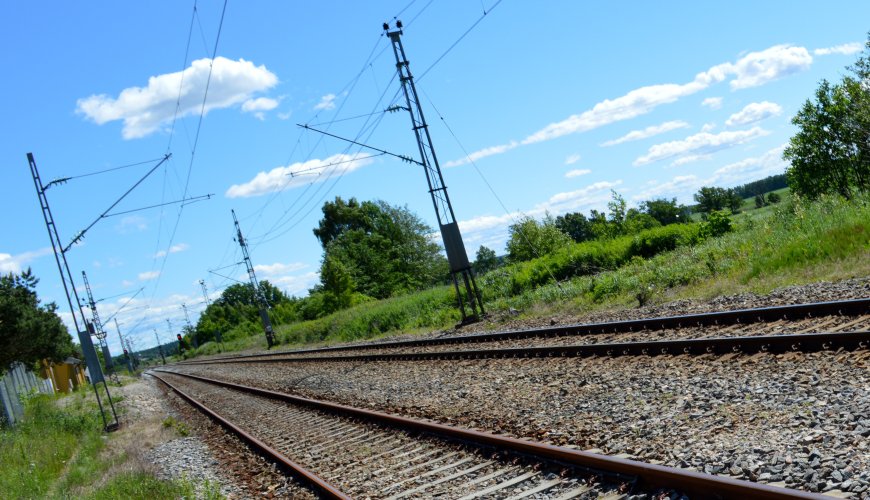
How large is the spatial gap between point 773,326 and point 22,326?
90.1ft

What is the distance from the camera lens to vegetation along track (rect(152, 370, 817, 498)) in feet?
18.1

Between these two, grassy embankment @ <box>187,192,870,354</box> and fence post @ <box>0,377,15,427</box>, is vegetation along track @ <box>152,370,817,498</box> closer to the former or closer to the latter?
grassy embankment @ <box>187,192,870,354</box>

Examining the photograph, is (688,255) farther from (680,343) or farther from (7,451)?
(7,451)

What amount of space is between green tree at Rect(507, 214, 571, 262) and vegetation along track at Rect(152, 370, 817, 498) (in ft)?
128

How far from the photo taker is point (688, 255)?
23.0 m

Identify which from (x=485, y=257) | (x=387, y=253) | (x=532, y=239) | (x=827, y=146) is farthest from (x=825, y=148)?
(x=485, y=257)

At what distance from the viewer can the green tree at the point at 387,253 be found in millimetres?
92750

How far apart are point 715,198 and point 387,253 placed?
4221 centimetres

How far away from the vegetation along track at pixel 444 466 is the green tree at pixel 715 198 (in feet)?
245

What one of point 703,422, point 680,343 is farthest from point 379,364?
point 703,422

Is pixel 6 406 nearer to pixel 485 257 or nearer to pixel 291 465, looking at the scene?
pixel 291 465

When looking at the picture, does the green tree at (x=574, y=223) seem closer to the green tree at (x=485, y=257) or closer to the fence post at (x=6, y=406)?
the green tree at (x=485, y=257)

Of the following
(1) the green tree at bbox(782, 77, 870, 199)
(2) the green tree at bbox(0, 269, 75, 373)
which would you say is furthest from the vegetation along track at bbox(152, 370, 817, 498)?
(1) the green tree at bbox(782, 77, 870, 199)

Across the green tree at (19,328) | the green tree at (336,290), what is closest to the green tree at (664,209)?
the green tree at (336,290)
